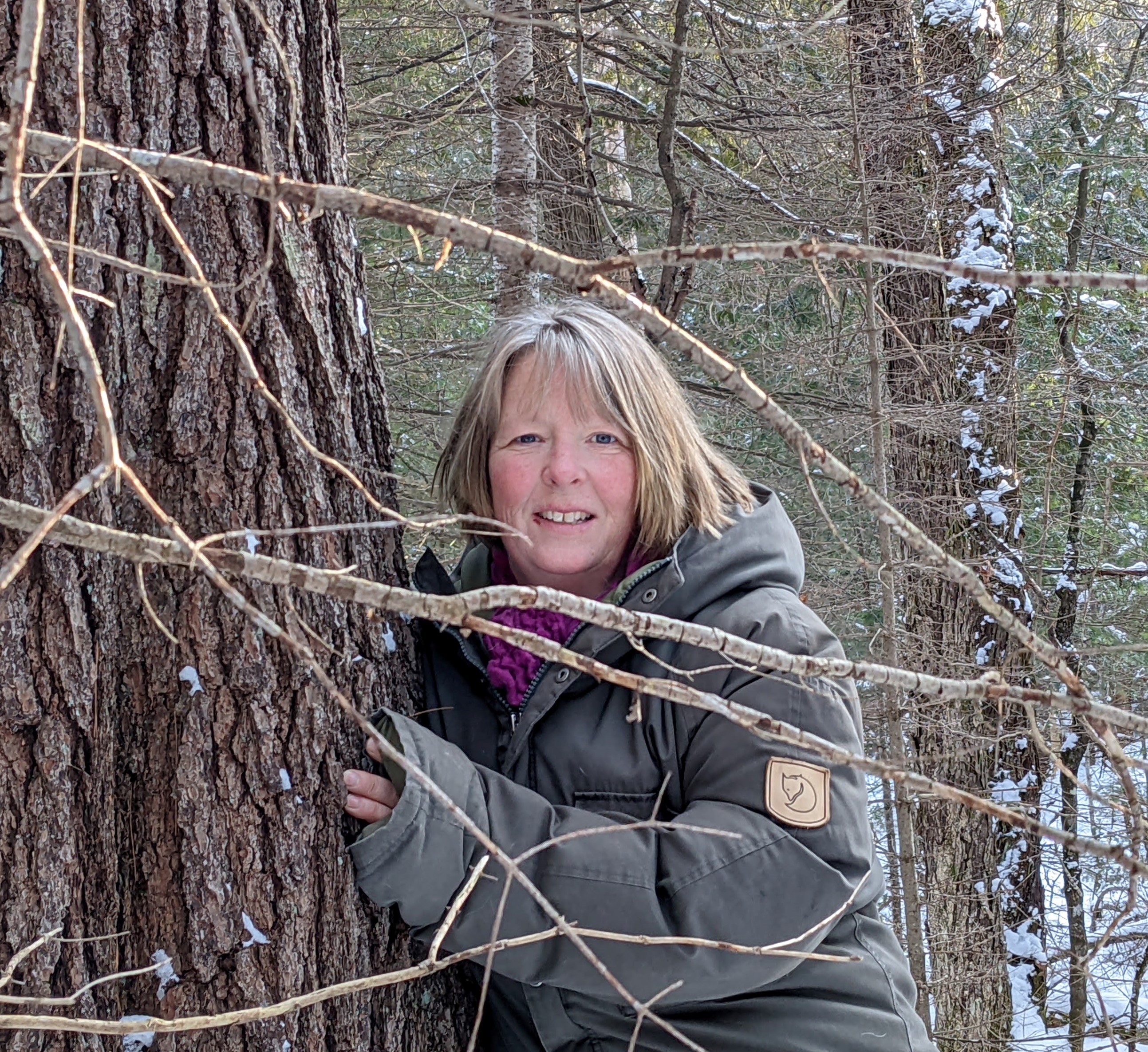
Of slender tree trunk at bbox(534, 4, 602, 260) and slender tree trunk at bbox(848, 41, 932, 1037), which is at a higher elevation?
slender tree trunk at bbox(534, 4, 602, 260)

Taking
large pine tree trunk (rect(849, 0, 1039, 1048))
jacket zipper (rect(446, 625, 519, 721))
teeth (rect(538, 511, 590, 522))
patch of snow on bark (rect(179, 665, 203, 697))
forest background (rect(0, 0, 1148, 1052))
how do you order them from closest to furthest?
patch of snow on bark (rect(179, 665, 203, 697)) → jacket zipper (rect(446, 625, 519, 721)) → teeth (rect(538, 511, 590, 522)) → forest background (rect(0, 0, 1148, 1052)) → large pine tree trunk (rect(849, 0, 1039, 1048))

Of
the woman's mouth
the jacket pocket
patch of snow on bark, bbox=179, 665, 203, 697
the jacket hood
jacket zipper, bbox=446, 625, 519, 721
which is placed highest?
the woman's mouth

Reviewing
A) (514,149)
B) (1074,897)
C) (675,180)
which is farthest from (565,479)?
(1074,897)

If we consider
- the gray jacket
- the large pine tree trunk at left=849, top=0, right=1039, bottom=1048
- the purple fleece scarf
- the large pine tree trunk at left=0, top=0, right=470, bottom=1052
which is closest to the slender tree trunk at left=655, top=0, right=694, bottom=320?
the large pine tree trunk at left=849, top=0, right=1039, bottom=1048

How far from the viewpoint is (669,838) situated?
5.36ft

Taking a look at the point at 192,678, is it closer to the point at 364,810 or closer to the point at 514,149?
the point at 364,810

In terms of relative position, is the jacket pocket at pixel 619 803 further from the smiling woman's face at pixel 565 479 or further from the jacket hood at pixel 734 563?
the smiling woman's face at pixel 565 479

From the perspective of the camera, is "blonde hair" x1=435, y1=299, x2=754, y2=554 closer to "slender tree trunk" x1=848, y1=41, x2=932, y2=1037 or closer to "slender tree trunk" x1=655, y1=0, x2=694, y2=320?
"slender tree trunk" x1=655, y1=0, x2=694, y2=320

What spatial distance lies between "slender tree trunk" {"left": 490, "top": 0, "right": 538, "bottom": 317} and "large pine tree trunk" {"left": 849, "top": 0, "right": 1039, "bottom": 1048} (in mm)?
1585

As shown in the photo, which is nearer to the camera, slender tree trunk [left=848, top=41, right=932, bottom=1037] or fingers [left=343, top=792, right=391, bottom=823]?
fingers [left=343, top=792, right=391, bottom=823]

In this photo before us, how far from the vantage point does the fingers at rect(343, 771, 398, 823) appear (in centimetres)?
168

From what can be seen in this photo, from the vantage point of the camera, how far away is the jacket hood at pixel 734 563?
1.85 meters

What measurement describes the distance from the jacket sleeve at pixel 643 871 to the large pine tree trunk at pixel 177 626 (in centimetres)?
16

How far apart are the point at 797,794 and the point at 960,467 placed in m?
4.11
